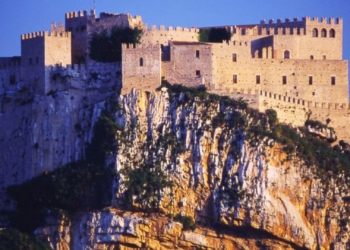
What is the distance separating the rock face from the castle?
2545 mm

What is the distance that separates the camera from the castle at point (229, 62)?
3698 inches

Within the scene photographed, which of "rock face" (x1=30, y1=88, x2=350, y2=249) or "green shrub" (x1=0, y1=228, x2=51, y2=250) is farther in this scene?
"rock face" (x1=30, y1=88, x2=350, y2=249)

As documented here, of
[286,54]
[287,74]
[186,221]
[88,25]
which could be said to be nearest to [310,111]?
[287,74]

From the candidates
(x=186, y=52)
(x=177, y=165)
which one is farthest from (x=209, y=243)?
(x=186, y=52)

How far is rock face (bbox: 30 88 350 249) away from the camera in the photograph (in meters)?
91.2

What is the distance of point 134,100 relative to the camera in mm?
93188

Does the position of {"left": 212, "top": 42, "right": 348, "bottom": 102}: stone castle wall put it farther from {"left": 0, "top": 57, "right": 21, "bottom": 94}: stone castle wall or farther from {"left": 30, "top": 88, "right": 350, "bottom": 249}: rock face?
{"left": 0, "top": 57, "right": 21, "bottom": 94}: stone castle wall

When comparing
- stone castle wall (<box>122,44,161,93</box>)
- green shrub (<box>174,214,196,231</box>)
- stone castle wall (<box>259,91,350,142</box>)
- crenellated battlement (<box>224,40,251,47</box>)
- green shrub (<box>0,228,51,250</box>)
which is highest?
crenellated battlement (<box>224,40,251,47</box>)

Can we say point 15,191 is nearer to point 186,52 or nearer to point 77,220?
point 77,220

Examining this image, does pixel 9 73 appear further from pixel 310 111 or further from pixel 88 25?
pixel 310 111

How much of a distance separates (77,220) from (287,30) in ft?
53.0

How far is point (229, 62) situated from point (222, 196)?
7.78 metres

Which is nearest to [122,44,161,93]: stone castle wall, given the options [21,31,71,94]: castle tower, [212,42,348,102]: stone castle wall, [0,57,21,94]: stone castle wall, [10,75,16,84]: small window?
[212,42,348,102]: stone castle wall

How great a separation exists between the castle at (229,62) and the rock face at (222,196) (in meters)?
2.55
